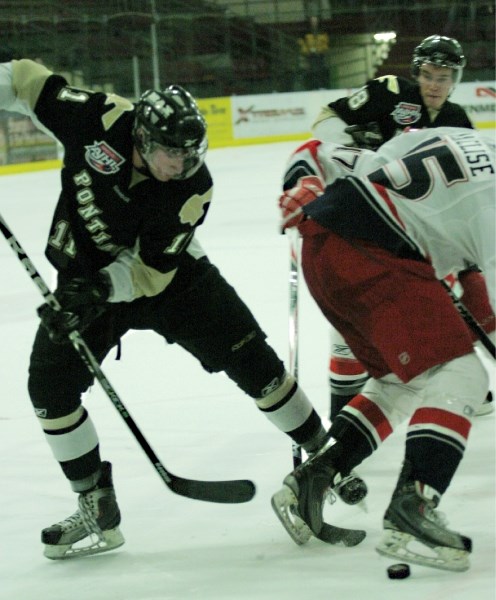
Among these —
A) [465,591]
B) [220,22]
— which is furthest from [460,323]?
[220,22]

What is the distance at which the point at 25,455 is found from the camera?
268 cm

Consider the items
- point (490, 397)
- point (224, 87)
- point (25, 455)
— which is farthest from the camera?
point (224, 87)

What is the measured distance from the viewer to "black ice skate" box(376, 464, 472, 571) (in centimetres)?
174

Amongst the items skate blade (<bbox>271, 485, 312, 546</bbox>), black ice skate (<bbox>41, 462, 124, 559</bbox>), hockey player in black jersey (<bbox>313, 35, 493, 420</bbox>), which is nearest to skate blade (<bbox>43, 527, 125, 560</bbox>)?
black ice skate (<bbox>41, 462, 124, 559</bbox>)

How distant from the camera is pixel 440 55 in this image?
282 cm

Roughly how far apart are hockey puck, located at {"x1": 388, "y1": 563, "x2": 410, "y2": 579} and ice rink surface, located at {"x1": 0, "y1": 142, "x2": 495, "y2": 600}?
0.06 ft

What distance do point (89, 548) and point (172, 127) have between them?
2.85 ft

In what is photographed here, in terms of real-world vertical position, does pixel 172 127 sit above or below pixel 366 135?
above

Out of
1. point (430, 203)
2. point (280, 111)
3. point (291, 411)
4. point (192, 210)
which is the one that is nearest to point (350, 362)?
point (291, 411)

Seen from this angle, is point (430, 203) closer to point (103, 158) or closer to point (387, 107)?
point (103, 158)

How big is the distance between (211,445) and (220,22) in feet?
36.4

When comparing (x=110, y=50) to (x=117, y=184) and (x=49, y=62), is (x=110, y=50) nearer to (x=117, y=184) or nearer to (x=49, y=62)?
(x=49, y=62)

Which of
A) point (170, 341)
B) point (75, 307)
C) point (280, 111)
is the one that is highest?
point (75, 307)

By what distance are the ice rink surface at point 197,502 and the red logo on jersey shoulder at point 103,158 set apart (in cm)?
77
